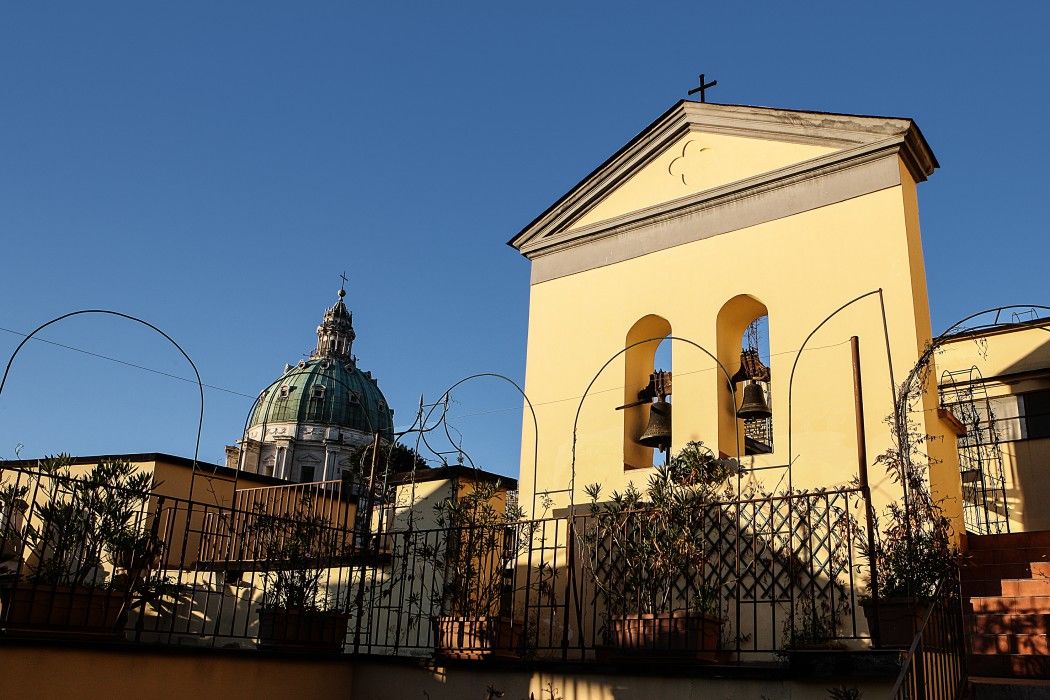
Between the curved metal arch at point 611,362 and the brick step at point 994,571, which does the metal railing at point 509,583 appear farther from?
the brick step at point 994,571

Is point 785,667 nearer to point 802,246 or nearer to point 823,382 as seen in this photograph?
point 823,382

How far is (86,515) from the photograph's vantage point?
8008mm

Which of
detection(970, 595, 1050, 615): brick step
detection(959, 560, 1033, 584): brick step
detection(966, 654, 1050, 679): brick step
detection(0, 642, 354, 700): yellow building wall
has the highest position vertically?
detection(959, 560, 1033, 584): brick step

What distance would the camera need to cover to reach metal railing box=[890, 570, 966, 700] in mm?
5461

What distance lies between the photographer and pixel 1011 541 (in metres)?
8.98

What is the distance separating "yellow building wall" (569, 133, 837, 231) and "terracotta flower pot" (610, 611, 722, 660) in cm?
544

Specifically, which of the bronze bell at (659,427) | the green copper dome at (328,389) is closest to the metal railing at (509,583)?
the bronze bell at (659,427)

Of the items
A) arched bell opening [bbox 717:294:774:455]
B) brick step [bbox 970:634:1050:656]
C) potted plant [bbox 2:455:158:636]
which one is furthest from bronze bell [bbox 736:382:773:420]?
potted plant [bbox 2:455:158:636]

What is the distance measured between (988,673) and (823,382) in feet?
10.2

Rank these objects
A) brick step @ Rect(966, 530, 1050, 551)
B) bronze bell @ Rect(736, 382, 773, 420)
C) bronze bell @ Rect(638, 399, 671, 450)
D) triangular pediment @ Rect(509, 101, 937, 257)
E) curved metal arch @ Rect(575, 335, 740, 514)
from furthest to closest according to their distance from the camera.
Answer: bronze bell @ Rect(638, 399, 671, 450)
curved metal arch @ Rect(575, 335, 740, 514)
triangular pediment @ Rect(509, 101, 937, 257)
bronze bell @ Rect(736, 382, 773, 420)
brick step @ Rect(966, 530, 1050, 551)

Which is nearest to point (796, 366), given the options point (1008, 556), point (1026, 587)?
point (1008, 556)

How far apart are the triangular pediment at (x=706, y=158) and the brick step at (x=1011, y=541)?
12.2 ft

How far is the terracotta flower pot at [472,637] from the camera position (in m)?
8.18

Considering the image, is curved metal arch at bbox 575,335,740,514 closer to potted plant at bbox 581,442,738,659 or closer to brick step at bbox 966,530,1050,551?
potted plant at bbox 581,442,738,659
